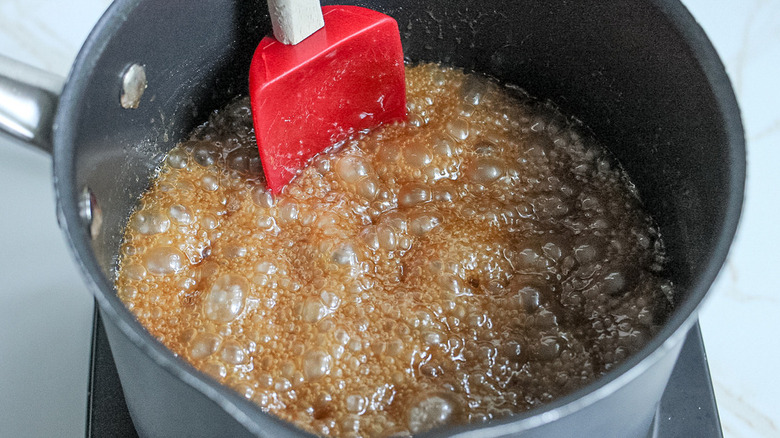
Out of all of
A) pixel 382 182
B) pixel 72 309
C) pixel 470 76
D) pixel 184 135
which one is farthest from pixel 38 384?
pixel 470 76

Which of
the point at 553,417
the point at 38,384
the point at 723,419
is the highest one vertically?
the point at 553,417

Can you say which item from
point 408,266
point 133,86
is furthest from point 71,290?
point 408,266

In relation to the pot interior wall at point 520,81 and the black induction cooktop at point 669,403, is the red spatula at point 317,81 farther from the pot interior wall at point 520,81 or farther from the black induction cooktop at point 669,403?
the black induction cooktop at point 669,403

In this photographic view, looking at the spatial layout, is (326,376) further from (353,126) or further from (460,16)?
(460,16)

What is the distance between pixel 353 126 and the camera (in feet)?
2.81

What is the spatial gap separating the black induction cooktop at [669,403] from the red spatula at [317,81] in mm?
244

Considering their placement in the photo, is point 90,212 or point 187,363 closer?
point 187,363

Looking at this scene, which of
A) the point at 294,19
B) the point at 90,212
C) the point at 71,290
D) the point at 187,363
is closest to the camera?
the point at 187,363

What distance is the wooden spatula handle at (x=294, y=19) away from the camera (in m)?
0.72

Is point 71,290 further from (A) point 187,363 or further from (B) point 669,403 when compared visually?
(B) point 669,403

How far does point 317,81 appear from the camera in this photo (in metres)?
0.78

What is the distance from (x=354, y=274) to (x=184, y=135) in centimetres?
26

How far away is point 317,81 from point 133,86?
182 millimetres

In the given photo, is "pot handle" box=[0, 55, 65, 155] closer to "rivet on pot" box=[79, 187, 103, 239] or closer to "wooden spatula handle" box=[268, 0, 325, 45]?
"rivet on pot" box=[79, 187, 103, 239]
